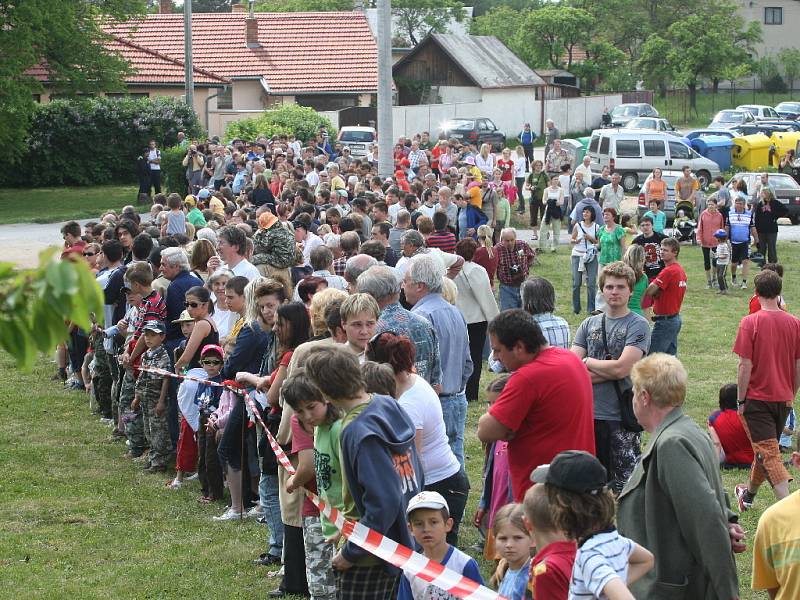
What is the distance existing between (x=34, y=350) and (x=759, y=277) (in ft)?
23.1

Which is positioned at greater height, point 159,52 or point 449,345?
point 159,52

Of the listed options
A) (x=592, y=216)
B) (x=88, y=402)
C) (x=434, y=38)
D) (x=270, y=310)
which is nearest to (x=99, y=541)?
(x=270, y=310)

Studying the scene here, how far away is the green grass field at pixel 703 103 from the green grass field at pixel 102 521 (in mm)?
56290

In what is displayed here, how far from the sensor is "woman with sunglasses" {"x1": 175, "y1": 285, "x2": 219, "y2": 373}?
955cm

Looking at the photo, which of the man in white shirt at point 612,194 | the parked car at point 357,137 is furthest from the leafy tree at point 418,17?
the man in white shirt at point 612,194

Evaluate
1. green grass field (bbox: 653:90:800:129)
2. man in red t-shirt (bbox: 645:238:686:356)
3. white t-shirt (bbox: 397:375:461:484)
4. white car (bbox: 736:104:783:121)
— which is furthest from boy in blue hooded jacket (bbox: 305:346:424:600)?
green grass field (bbox: 653:90:800:129)

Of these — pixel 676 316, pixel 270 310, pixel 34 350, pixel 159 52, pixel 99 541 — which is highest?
pixel 159 52

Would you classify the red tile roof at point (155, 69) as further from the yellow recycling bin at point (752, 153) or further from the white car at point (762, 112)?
the white car at point (762, 112)

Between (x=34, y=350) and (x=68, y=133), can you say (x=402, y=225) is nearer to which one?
(x=34, y=350)

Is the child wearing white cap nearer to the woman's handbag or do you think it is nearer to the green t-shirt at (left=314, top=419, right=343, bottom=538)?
the green t-shirt at (left=314, top=419, right=343, bottom=538)

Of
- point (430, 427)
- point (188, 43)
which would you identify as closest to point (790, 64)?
point (188, 43)

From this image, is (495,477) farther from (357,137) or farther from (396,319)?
(357,137)

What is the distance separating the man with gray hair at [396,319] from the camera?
7.54m

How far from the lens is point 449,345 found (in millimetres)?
8594
